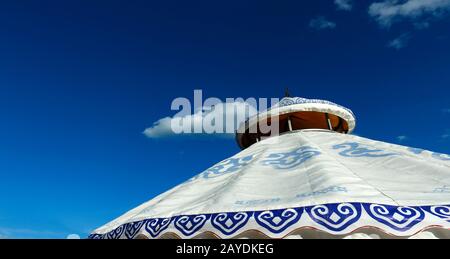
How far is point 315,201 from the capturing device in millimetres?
1825

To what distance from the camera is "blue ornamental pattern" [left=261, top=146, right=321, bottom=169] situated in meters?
2.77

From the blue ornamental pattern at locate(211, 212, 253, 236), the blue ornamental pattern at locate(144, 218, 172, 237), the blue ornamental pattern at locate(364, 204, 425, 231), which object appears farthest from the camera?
the blue ornamental pattern at locate(144, 218, 172, 237)

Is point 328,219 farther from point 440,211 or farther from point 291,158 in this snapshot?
point 291,158

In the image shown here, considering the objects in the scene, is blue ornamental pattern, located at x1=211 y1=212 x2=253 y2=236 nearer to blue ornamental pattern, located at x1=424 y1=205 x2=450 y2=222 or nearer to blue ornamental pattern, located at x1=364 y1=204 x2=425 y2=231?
blue ornamental pattern, located at x1=364 y1=204 x2=425 y2=231

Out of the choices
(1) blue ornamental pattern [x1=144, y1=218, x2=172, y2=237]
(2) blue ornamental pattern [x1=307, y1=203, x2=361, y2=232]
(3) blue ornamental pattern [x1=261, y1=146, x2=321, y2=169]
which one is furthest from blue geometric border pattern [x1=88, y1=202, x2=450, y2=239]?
(3) blue ornamental pattern [x1=261, y1=146, x2=321, y2=169]

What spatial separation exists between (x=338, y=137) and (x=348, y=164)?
111 cm

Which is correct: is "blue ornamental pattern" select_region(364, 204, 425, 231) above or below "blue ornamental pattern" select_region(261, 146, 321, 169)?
below

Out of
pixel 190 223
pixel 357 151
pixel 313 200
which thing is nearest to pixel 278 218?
pixel 313 200

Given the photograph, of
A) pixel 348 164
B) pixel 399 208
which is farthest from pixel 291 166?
pixel 399 208

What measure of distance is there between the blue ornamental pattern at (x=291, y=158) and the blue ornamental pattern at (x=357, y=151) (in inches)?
11.3

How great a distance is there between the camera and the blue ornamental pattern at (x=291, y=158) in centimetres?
277

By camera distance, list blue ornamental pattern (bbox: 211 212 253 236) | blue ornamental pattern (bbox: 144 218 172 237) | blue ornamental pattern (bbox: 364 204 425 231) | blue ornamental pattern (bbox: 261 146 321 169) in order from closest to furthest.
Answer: blue ornamental pattern (bbox: 364 204 425 231), blue ornamental pattern (bbox: 211 212 253 236), blue ornamental pattern (bbox: 144 218 172 237), blue ornamental pattern (bbox: 261 146 321 169)

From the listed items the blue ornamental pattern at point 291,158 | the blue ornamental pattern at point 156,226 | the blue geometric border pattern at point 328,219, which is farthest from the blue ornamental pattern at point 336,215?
the blue ornamental pattern at point 291,158
